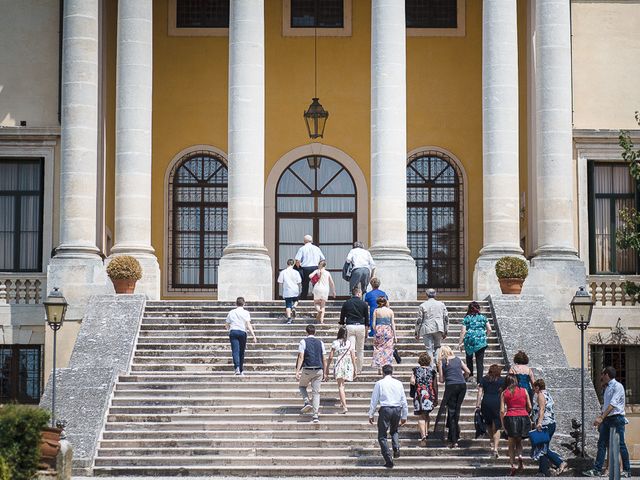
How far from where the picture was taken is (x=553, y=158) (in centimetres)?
3488

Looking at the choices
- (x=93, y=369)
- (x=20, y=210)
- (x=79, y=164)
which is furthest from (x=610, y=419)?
(x=20, y=210)

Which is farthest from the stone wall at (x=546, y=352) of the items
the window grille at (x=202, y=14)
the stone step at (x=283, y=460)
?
the window grille at (x=202, y=14)

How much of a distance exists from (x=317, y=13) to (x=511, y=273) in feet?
37.2

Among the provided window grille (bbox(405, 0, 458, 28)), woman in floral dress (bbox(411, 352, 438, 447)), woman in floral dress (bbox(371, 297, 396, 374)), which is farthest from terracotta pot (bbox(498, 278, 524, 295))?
window grille (bbox(405, 0, 458, 28))

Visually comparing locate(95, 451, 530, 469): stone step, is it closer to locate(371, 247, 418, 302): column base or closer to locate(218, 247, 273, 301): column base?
locate(218, 247, 273, 301): column base

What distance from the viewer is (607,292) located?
3678cm

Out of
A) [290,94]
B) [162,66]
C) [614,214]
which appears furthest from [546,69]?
[162,66]

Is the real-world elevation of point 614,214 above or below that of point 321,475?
above

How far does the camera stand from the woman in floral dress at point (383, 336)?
28609 millimetres

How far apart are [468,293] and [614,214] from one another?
4.46 metres

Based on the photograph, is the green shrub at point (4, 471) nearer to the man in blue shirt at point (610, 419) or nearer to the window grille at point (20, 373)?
the man in blue shirt at point (610, 419)

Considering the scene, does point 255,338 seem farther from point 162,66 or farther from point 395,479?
point 162,66

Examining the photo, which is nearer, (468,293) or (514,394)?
(514,394)

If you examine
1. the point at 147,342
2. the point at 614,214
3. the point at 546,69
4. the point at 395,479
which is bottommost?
the point at 395,479
